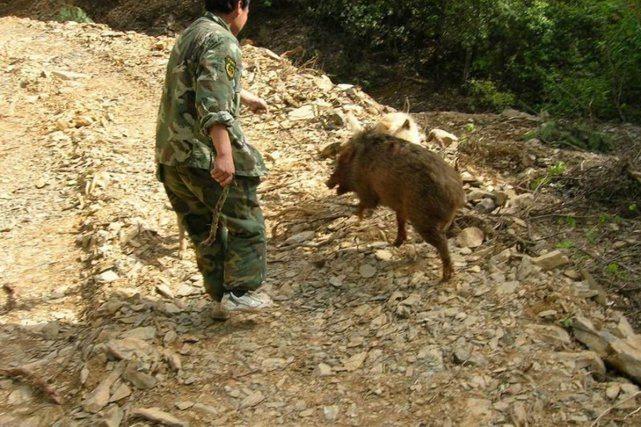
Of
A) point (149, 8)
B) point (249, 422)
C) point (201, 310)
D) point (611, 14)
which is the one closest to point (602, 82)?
point (611, 14)

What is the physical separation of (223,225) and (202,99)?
87 centimetres

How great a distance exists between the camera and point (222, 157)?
354cm

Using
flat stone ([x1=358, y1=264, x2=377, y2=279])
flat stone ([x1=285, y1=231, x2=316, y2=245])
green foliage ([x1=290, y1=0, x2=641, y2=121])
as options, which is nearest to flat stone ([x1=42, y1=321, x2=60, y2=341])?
flat stone ([x1=285, y1=231, x2=316, y2=245])

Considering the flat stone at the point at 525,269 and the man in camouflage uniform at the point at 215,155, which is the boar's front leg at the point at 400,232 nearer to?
the flat stone at the point at 525,269

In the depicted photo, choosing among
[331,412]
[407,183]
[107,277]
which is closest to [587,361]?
[331,412]

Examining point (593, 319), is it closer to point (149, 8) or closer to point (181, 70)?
point (181, 70)

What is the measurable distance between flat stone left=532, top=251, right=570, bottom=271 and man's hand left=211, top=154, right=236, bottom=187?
2.25m

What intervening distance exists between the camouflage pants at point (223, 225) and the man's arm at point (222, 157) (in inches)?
12.4

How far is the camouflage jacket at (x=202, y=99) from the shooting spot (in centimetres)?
355

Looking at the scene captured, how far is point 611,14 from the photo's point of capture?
32.3 ft

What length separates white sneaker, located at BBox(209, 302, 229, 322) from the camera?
4.35 metres

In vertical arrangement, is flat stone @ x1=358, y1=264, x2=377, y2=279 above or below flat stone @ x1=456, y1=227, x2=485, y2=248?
below

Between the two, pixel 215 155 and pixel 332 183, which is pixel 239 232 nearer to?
pixel 215 155

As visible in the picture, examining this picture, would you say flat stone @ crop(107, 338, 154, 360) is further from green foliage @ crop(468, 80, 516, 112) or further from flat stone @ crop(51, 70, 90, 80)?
green foliage @ crop(468, 80, 516, 112)
